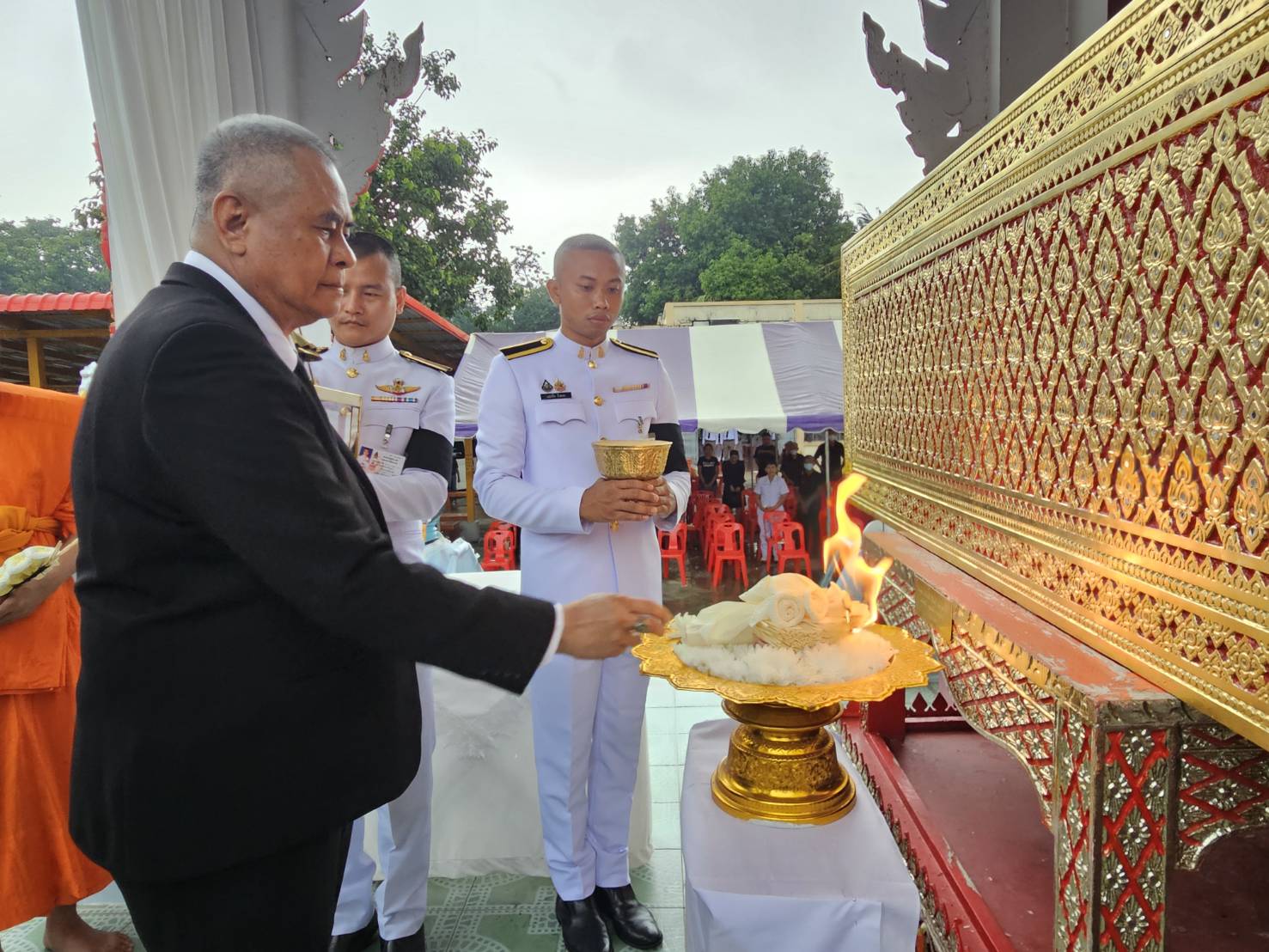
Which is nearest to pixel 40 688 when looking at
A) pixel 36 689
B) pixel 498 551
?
pixel 36 689

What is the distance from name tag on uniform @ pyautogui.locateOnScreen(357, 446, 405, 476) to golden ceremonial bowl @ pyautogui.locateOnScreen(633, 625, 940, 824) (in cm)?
133

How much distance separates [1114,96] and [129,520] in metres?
1.96

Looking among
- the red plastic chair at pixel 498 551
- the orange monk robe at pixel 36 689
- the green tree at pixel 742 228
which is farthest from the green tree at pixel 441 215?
the green tree at pixel 742 228

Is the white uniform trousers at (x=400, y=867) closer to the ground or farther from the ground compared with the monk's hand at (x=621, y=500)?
closer to the ground

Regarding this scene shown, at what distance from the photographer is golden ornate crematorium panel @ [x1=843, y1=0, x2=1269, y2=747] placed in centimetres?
111

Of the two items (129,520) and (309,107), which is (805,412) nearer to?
(309,107)

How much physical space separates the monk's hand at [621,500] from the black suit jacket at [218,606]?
0.96 m

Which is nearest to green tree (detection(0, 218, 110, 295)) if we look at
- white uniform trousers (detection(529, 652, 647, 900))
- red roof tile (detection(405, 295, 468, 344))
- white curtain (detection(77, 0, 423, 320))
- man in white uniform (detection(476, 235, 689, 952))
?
red roof tile (detection(405, 295, 468, 344))

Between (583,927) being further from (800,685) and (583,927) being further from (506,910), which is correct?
(800,685)

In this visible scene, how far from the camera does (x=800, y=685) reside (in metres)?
1.47

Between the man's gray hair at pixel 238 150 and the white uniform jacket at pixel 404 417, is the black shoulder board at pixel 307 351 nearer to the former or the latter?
the white uniform jacket at pixel 404 417

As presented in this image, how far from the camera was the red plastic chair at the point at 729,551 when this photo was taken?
10203 millimetres

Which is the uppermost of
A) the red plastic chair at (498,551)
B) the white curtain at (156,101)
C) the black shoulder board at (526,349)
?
the white curtain at (156,101)

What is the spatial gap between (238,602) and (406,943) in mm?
1772
